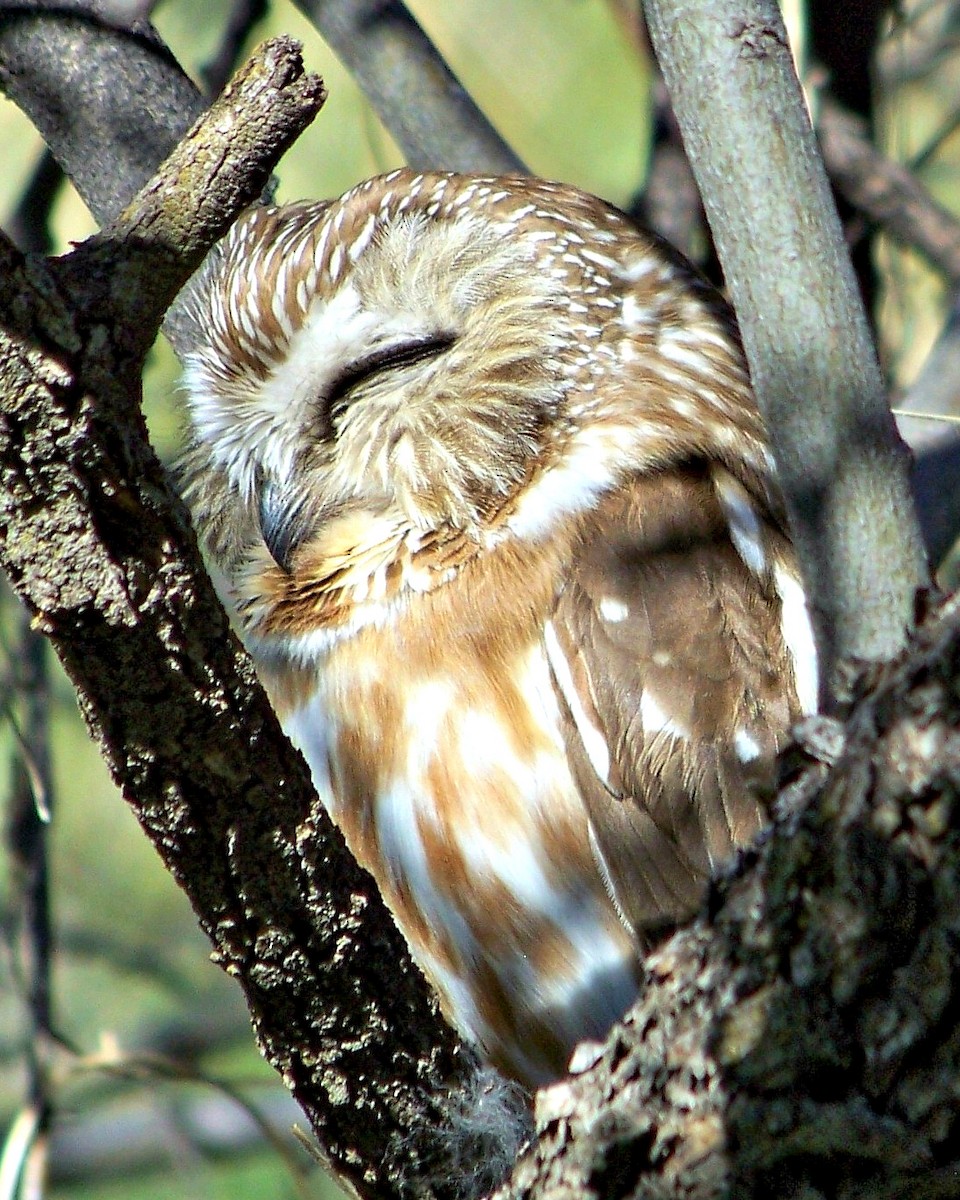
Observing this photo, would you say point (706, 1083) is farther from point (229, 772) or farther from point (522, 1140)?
point (522, 1140)

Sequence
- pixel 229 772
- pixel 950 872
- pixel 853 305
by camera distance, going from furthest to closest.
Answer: pixel 853 305
pixel 229 772
pixel 950 872

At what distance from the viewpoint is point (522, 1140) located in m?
1.97

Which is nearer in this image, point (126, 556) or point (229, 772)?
point (126, 556)

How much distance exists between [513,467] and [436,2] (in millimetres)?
3991

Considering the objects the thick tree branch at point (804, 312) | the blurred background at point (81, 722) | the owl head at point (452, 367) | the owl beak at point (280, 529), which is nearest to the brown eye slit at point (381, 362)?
the owl head at point (452, 367)

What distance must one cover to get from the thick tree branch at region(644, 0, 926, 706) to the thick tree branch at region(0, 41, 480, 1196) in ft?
2.02

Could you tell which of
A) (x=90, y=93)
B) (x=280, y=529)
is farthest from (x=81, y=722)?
(x=90, y=93)

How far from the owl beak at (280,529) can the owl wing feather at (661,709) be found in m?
0.50

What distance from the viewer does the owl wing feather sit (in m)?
2.11

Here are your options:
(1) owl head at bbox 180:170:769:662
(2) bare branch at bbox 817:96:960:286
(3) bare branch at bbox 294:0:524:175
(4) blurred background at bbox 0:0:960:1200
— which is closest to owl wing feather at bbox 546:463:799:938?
(1) owl head at bbox 180:170:769:662

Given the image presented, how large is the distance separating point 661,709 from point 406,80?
1367mm

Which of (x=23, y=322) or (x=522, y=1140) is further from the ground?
(x=23, y=322)

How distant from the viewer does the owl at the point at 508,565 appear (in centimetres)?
213

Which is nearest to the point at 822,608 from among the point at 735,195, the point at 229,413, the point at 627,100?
the point at 735,195
